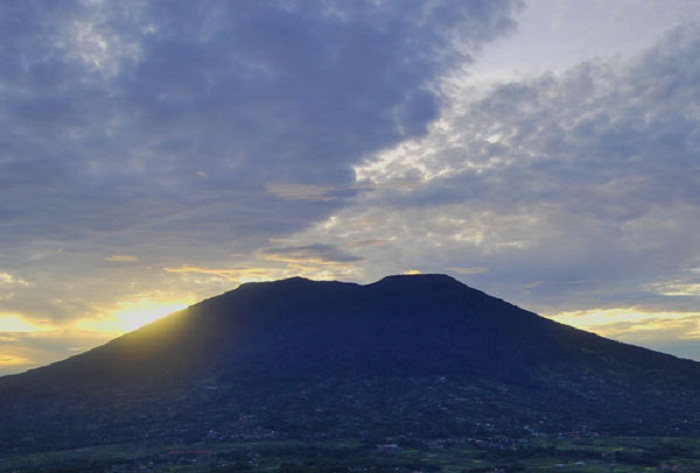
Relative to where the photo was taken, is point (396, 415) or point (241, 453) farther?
point (396, 415)

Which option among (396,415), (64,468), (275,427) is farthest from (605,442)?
(64,468)

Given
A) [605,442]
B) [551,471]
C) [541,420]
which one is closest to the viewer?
[551,471]

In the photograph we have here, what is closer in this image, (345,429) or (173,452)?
(173,452)

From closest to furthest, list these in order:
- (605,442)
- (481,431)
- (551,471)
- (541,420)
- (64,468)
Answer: (551,471)
(64,468)
(605,442)
(481,431)
(541,420)

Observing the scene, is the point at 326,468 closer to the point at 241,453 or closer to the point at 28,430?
the point at 241,453

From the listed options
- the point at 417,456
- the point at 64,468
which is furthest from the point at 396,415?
the point at 64,468

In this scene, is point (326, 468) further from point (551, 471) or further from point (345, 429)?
point (345, 429)
